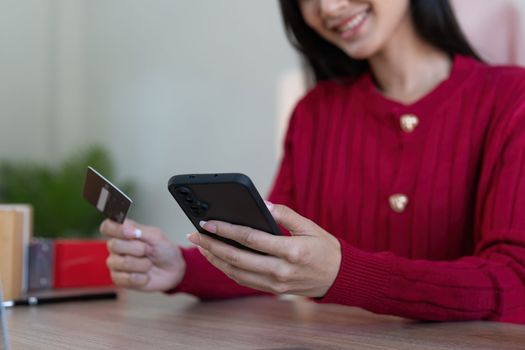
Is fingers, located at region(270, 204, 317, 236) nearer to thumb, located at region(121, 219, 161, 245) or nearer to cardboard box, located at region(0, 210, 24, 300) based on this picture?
thumb, located at region(121, 219, 161, 245)

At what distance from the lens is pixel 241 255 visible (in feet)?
2.88

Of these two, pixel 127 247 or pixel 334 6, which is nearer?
pixel 127 247

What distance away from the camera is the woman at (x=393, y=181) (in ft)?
3.31

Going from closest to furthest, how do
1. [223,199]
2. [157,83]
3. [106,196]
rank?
[223,199]
[106,196]
[157,83]

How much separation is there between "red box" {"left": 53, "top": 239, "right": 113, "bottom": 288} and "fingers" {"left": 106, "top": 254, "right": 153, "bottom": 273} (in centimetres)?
30

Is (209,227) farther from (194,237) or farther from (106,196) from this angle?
(106,196)

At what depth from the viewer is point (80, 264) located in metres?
1.62

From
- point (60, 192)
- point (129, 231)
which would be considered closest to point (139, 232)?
point (129, 231)

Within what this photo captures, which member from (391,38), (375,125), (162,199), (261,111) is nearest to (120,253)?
(375,125)

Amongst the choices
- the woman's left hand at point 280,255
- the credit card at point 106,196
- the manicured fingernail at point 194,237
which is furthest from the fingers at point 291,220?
the credit card at point 106,196

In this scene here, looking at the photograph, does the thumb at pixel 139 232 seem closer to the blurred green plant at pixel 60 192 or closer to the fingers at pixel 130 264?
the fingers at pixel 130 264

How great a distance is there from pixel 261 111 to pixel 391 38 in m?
0.79

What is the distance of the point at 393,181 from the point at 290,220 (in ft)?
1.99

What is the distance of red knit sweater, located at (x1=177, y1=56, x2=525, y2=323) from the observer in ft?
3.35
